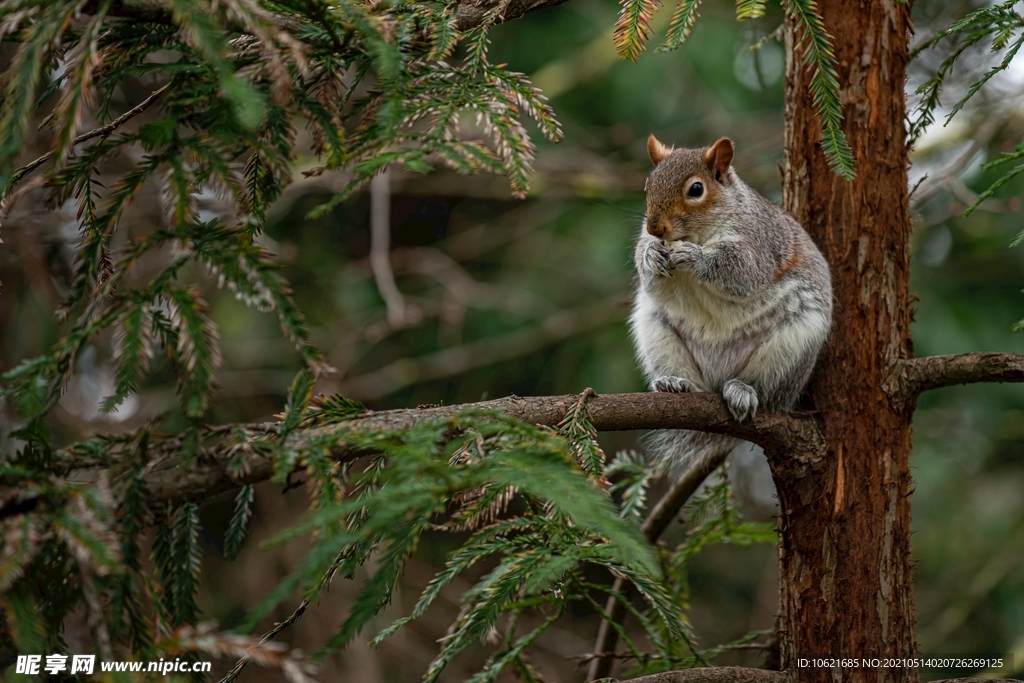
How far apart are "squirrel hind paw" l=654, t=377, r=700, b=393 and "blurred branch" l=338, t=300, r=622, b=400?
1660mm

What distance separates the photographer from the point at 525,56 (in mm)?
4871

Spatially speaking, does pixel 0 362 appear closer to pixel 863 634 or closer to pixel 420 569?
pixel 420 569

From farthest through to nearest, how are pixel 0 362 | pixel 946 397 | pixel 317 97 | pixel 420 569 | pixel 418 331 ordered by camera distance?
pixel 418 331
pixel 420 569
pixel 946 397
pixel 0 362
pixel 317 97

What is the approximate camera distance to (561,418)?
1.49m

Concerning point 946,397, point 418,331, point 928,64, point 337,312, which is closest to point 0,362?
point 337,312

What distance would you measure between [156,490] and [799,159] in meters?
1.61

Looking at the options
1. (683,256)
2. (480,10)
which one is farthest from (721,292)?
(480,10)

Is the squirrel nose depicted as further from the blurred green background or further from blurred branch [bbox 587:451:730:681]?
the blurred green background

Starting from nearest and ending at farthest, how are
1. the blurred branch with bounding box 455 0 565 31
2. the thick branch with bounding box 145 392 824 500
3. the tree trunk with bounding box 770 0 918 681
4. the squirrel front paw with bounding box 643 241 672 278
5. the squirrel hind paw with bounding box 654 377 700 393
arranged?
the thick branch with bounding box 145 392 824 500
the blurred branch with bounding box 455 0 565 31
the tree trunk with bounding box 770 0 918 681
the squirrel front paw with bounding box 643 241 672 278
the squirrel hind paw with bounding box 654 377 700 393

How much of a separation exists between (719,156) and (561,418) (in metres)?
1.33

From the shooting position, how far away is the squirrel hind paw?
2.37 m

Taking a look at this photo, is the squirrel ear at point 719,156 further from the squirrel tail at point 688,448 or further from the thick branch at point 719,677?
the thick branch at point 719,677

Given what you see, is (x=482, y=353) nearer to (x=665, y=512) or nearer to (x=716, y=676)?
(x=665, y=512)

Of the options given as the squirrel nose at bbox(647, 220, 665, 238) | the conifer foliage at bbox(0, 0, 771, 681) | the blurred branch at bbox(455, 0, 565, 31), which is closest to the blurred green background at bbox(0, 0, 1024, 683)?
the squirrel nose at bbox(647, 220, 665, 238)
